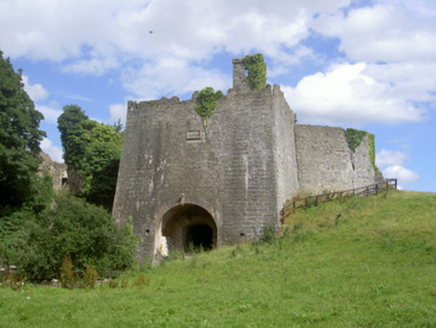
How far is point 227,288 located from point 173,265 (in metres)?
5.56

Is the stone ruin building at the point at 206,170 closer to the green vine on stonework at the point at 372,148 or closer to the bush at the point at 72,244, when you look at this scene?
the bush at the point at 72,244

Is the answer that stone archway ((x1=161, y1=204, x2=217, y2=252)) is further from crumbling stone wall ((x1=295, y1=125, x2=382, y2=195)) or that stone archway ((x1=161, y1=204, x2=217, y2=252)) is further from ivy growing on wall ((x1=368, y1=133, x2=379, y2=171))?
ivy growing on wall ((x1=368, y1=133, x2=379, y2=171))

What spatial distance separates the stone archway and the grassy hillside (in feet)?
11.1

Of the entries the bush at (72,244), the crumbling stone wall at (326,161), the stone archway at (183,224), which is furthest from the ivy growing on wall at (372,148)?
the bush at (72,244)

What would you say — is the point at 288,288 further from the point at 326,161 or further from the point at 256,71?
the point at 326,161

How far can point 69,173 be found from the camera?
3662 cm

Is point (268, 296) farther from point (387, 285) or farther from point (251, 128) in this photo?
point (251, 128)

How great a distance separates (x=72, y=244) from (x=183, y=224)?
7.34 meters

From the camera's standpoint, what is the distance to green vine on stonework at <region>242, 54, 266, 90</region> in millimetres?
22784

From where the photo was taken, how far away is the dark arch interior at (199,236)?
2258 centimetres

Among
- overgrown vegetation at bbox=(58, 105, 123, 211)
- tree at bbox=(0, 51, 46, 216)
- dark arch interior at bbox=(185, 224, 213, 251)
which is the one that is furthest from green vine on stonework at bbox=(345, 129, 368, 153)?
tree at bbox=(0, 51, 46, 216)

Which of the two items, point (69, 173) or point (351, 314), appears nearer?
point (351, 314)

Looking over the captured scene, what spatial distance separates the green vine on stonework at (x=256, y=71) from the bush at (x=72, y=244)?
1045 cm

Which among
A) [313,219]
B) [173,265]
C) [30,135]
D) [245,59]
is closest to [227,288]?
[173,265]
